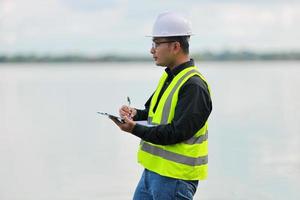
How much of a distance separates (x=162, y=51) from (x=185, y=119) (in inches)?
17.2

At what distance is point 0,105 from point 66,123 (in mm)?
9309

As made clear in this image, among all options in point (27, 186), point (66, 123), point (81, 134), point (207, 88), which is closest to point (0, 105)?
point (66, 123)

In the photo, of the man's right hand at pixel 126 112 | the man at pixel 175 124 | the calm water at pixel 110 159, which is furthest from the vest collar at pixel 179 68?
the calm water at pixel 110 159

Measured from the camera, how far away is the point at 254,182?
32.2 ft

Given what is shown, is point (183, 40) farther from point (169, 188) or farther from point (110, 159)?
point (110, 159)

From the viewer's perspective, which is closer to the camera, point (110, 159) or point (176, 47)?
point (176, 47)

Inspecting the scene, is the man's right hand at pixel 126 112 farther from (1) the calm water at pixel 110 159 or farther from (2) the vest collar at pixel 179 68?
(1) the calm water at pixel 110 159

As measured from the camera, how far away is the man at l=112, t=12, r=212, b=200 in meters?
3.93

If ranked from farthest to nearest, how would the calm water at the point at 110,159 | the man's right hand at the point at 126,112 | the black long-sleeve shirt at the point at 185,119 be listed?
the calm water at the point at 110,159
the man's right hand at the point at 126,112
the black long-sleeve shirt at the point at 185,119

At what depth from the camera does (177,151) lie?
402 centimetres

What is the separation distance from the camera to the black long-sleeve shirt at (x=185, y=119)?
154 inches

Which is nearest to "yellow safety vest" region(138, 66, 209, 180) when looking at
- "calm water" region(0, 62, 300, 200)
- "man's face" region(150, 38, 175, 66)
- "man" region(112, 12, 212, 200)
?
"man" region(112, 12, 212, 200)

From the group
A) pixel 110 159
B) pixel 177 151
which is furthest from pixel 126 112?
pixel 110 159

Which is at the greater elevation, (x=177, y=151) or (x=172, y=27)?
(x=172, y=27)
